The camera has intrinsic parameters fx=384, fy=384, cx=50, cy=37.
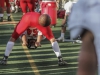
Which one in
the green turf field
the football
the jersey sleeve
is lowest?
the green turf field

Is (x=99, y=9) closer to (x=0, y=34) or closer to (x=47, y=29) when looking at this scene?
(x=47, y=29)

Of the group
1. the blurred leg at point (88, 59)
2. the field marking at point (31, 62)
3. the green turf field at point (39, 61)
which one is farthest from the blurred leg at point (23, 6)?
the blurred leg at point (88, 59)

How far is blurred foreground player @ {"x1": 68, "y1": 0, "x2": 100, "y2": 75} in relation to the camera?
1291 mm

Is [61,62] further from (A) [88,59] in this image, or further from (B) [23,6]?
(A) [88,59]

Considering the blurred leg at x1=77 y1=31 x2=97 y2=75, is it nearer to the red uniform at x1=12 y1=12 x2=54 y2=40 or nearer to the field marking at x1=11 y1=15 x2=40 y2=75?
the field marking at x1=11 y1=15 x2=40 y2=75

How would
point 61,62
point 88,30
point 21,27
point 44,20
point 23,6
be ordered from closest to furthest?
point 88,30, point 44,20, point 21,27, point 61,62, point 23,6

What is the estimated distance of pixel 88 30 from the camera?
1.32 metres

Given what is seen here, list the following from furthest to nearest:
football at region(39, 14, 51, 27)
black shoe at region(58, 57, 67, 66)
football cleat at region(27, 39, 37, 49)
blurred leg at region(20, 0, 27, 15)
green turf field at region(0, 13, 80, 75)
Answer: blurred leg at region(20, 0, 27, 15) < football cleat at region(27, 39, 37, 49) < black shoe at region(58, 57, 67, 66) < green turf field at region(0, 13, 80, 75) < football at region(39, 14, 51, 27)

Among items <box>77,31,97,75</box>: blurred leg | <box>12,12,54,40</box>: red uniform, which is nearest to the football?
<box>12,12,54,40</box>: red uniform

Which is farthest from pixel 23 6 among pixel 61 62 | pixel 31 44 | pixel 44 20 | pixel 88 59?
pixel 88 59

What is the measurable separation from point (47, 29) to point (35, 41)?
1.43 m

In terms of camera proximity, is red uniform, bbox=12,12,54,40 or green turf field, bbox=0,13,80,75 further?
red uniform, bbox=12,12,54,40

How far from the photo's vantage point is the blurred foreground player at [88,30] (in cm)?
129

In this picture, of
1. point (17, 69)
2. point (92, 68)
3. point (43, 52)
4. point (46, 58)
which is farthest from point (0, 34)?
point (92, 68)
